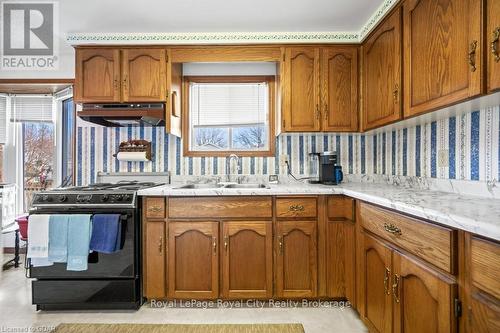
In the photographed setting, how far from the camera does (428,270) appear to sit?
1167mm

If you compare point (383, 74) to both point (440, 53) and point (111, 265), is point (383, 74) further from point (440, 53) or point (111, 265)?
point (111, 265)

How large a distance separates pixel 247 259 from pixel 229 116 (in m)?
1.44

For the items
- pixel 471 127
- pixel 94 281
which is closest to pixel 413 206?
pixel 471 127

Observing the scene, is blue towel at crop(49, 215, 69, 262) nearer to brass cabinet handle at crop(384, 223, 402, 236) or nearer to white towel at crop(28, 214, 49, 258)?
white towel at crop(28, 214, 49, 258)

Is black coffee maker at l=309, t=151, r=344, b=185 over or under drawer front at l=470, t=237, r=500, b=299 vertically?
over

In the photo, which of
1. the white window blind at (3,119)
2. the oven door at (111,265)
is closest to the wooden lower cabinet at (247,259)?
the oven door at (111,265)

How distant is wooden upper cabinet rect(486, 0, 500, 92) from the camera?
110 cm

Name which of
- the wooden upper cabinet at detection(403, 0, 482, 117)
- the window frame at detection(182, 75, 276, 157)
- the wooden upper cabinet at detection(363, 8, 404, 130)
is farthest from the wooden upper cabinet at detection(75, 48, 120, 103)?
the wooden upper cabinet at detection(403, 0, 482, 117)

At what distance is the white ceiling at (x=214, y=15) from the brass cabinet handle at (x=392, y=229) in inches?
63.8

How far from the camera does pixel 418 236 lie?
48.4 inches

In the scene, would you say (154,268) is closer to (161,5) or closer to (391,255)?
(391,255)

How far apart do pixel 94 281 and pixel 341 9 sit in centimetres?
276

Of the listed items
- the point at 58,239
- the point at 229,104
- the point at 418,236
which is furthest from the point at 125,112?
the point at 418,236

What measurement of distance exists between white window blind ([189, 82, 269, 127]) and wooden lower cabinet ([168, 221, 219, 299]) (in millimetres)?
1173
